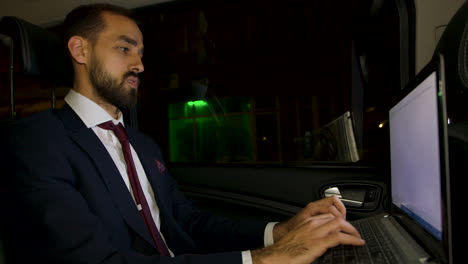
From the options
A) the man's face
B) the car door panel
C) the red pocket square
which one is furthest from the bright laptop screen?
the man's face

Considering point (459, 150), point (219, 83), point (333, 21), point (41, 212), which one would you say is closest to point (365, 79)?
point (333, 21)

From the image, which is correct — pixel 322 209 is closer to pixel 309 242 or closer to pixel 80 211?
pixel 309 242

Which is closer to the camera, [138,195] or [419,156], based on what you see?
[419,156]

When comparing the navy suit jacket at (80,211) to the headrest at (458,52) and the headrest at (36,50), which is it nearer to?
the headrest at (36,50)

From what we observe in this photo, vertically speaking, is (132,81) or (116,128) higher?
(132,81)

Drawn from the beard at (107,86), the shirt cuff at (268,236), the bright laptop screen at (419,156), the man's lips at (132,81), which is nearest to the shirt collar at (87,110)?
the beard at (107,86)

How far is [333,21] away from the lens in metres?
1.83

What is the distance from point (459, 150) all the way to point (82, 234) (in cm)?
90

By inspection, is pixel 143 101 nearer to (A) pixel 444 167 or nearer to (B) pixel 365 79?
(B) pixel 365 79

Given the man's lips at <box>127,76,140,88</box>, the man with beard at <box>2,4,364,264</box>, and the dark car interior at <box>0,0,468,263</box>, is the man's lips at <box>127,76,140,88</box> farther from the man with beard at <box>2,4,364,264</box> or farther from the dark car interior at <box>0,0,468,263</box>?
the dark car interior at <box>0,0,468,263</box>

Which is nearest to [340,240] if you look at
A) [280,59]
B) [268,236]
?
[268,236]

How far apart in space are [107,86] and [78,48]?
19 centimetres

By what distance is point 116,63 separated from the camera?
1.35 meters

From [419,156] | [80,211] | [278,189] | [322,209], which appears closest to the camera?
[419,156]
